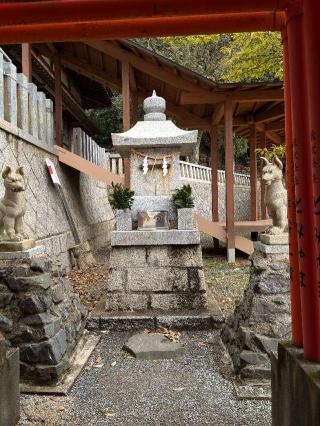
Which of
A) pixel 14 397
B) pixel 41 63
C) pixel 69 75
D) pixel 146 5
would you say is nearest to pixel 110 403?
pixel 14 397

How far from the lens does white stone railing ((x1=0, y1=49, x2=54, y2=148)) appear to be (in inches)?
277

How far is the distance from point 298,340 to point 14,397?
2.30 meters

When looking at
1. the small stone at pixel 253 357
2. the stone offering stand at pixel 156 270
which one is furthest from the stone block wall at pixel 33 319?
the small stone at pixel 253 357

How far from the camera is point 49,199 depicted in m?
9.30

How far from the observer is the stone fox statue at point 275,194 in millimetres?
4504

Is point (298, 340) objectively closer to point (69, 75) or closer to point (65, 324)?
point (65, 324)

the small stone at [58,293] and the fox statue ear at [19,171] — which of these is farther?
the small stone at [58,293]

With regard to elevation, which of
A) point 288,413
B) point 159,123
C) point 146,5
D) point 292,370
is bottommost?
point 288,413

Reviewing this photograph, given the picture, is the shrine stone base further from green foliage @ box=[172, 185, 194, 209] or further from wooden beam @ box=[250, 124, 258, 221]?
wooden beam @ box=[250, 124, 258, 221]

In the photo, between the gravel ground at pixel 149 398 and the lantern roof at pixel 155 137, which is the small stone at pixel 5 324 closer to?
the gravel ground at pixel 149 398

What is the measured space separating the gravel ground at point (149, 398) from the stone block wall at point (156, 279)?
1378mm

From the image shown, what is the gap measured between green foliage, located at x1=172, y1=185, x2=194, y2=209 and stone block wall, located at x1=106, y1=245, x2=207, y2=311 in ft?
2.46

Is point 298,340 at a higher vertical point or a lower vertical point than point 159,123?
lower

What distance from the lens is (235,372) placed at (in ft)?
13.3
